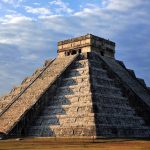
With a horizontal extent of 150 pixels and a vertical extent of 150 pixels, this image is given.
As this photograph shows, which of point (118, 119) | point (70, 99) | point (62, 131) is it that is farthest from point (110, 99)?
point (62, 131)

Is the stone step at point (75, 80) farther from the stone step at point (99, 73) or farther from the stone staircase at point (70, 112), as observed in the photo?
the stone step at point (99, 73)

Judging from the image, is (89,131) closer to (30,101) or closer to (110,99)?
(110,99)

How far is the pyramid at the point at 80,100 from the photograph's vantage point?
38.6 metres

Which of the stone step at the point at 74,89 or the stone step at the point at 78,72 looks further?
the stone step at the point at 78,72

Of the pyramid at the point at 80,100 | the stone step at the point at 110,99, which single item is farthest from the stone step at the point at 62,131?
the stone step at the point at 110,99

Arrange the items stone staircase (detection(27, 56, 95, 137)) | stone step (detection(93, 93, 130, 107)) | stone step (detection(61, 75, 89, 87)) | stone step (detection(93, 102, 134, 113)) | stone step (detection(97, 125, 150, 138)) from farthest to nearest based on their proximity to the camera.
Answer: stone step (detection(61, 75, 89, 87)) → stone step (detection(93, 93, 130, 107)) → stone step (detection(93, 102, 134, 113)) → stone staircase (detection(27, 56, 95, 137)) → stone step (detection(97, 125, 150, 138))

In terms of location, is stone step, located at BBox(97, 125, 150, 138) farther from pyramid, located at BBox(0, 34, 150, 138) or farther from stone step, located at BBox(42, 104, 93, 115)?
stone step, located at BBox(42, 104, 93, 115)

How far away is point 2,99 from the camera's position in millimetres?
50625

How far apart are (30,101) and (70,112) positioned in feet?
18.7

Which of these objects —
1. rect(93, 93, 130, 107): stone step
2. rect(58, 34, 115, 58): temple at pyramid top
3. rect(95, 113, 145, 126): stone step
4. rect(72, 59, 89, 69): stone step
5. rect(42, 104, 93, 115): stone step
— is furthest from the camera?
rect(58, 34, 115, 58): temple at pyramid top

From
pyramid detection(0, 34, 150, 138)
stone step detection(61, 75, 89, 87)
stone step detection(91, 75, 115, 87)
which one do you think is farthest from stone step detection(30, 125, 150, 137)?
stone step detection(61, 75, 89, 87)

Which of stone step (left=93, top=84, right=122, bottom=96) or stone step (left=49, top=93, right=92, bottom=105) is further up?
stone step (left=93, top=84, right=122, bottom=96)

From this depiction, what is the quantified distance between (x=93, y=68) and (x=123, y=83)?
403 cm

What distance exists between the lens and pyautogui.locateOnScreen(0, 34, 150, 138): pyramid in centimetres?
3859
